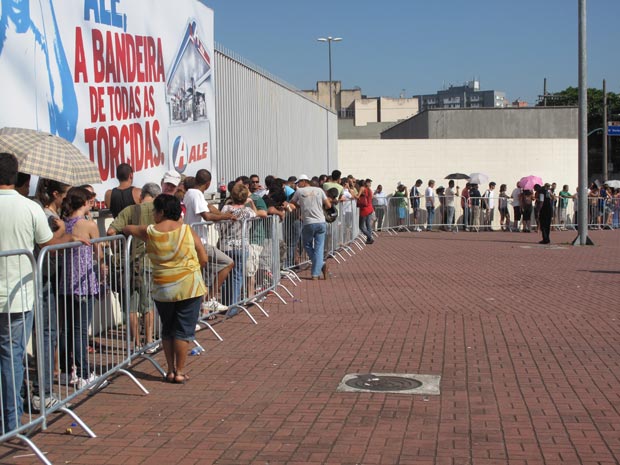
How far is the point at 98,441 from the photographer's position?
5.88 m

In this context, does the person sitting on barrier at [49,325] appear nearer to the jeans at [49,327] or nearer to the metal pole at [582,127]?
the jeans at [49,327]

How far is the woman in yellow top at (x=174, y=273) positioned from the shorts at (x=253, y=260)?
3.75 metres

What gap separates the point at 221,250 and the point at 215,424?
467cm

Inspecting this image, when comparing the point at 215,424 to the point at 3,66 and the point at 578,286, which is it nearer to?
the point at 3,66

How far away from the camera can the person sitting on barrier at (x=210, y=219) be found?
393 inches

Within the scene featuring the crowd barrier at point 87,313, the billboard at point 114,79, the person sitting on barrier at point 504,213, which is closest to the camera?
the crowd barrier at point 87,313

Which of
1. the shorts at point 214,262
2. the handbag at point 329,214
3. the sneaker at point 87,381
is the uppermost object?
the handbag at point 329,214

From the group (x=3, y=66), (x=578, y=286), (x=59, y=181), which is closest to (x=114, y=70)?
(x=3, y=66)

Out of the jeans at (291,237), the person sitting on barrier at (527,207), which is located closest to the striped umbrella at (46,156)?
the jeans at (291,237)

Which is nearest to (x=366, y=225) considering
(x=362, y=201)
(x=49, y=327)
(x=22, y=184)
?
(x=362, y=201)

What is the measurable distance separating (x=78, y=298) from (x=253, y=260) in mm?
4668

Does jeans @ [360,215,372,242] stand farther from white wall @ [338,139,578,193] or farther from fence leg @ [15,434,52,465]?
fence leg @ [15,434,52,465]

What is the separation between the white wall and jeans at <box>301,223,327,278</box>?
2191cm

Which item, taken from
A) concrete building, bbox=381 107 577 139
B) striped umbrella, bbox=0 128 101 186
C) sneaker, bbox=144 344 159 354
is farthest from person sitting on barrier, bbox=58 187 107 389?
concrete building, bbox=381 107 577 139
